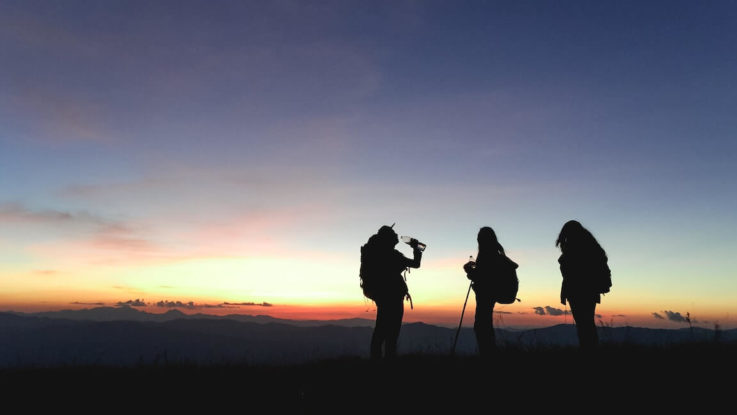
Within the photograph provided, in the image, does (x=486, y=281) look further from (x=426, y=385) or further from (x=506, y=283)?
(x=426, y=385)

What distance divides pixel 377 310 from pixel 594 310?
13.0ft

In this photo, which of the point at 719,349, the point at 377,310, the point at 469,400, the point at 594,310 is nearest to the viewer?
the point at 469,400

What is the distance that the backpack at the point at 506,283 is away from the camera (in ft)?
26.3

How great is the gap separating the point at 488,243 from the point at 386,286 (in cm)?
211

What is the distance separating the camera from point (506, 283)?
802 centimetres

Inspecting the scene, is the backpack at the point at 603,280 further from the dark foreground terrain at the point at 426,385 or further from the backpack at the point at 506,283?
the backpack at the point at 506,283

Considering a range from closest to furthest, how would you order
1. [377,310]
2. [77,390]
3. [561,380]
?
[561,380]
[77,390]
[377,310]

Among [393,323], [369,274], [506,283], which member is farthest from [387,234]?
[506,283]

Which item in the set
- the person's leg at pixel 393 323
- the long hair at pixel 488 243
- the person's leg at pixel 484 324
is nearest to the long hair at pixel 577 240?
the long hair at pixel 488 243

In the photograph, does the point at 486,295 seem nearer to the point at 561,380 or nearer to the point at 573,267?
the point at 573,267

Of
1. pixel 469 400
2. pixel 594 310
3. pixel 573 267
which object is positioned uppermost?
pixel 573 267

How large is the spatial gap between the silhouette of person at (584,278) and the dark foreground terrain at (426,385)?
1.59 ft

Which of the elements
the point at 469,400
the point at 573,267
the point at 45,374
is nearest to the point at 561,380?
the point at 469,400

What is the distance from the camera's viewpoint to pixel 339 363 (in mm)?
8242
